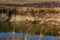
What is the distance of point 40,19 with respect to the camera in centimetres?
1903

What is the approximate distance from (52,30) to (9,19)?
352 centimetres

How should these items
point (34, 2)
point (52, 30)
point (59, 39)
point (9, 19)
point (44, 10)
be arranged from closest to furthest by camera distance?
point (59, 39) → point (52, 30) → point (9, 19) → point (44, 10) → point (34, 2)

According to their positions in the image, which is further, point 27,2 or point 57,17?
point 27,2

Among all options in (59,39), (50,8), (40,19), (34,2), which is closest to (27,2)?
(34,2)

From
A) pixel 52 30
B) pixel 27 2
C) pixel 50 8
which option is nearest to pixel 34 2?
pixel 27 2

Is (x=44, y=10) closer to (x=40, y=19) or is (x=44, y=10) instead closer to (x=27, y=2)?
(x=40, y=19)

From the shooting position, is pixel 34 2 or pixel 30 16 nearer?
pixel 30 16

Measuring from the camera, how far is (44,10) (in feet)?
66.5

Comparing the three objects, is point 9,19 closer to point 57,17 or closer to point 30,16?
point 30,16

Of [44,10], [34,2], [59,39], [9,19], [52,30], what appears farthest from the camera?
[34,2]

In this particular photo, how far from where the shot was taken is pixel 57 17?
1948 centimetres

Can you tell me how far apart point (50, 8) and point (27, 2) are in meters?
3.51

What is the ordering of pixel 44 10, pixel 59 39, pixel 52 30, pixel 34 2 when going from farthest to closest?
1. pixel 34 2
2. pixel 44 10
3. pixel 52 30
4. pixel 59 39

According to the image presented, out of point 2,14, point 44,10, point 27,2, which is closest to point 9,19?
point 2,14
